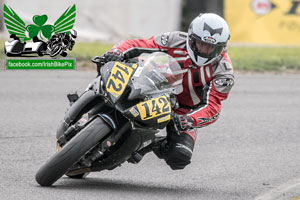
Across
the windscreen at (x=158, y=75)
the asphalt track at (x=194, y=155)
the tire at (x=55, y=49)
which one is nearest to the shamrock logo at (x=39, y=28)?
the tire at (x=55, y=49)

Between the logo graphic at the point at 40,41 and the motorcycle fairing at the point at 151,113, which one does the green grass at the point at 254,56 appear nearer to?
the logo graphic at the point at 40,41

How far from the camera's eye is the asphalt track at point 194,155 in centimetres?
603


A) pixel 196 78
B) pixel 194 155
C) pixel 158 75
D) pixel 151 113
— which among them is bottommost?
pixel 194 155

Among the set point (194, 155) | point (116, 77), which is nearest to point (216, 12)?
point (194, 155)

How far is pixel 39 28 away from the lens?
12117mm

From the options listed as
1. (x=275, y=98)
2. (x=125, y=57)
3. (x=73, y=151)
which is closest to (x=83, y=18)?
(x=275, y=98)

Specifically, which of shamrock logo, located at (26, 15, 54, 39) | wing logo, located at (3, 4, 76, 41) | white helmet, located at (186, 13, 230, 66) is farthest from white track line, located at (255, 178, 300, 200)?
shamrock logo, located at (26, 15, 54, 39)

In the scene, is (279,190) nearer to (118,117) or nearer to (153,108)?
(153,108)

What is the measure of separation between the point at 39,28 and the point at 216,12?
4.98 meters

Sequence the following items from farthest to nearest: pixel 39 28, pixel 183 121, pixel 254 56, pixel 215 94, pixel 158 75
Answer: pixel 254 56
pixel 39 28
pixel 215 94
pixel 183 121
pixel 158 75

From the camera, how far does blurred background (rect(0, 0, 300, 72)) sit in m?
15.2

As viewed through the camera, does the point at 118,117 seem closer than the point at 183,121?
Yes

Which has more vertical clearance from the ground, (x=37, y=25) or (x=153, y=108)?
(x=153, y=108)

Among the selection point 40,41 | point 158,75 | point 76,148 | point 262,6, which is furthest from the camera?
point 262,6
